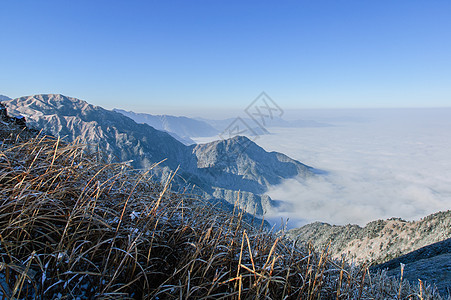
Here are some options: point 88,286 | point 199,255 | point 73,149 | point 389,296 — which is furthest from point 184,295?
point 73,149

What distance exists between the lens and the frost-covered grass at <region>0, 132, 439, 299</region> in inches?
68.3

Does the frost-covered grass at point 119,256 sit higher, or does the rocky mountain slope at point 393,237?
the frost-covered grass at point 119,256

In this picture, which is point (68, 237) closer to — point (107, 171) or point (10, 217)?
point (10, 217)

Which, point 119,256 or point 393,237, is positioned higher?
point 119,256

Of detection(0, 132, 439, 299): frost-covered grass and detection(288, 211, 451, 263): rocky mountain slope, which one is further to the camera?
detection(288, 211, 451, 263): rocky mountain slope

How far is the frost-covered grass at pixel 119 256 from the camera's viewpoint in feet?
5.69

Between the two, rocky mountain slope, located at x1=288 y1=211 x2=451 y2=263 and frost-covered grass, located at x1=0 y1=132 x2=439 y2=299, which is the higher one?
frost-covered grass, located at x1=0 y1=132 x2=439 y2=299

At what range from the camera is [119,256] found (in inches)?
81.1

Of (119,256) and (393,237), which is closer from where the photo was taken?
(119,256)

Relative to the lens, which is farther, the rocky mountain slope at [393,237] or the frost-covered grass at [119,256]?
the rocky mountain slope at [393,237]

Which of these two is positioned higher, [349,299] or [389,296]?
[349,299]

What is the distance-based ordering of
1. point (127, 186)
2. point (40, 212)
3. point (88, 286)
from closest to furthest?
point (88, 286) < point (40, 212) < point (127, 186)

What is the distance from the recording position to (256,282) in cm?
202

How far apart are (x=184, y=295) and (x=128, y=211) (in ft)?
3.97
